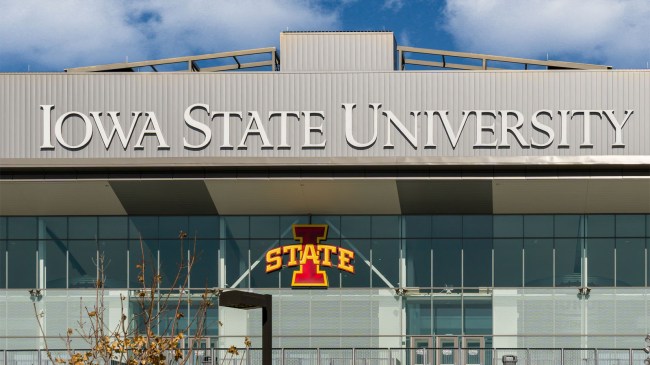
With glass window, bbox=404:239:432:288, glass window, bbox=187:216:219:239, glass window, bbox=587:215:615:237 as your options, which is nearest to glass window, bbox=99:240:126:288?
glass window, bbox=187:216:219:239

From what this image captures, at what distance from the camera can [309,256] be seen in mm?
49156

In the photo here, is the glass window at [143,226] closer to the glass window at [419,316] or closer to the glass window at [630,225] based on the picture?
the glass window at [419,316]

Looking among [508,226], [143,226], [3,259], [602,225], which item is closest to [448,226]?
[508,226]

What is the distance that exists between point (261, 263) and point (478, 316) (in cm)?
830

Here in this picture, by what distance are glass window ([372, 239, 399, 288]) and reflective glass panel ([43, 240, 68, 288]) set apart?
1165 centimetres

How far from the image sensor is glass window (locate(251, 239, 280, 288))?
48.9 m

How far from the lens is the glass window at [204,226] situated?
49.2m

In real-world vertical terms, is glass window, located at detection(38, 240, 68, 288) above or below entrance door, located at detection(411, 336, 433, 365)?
above

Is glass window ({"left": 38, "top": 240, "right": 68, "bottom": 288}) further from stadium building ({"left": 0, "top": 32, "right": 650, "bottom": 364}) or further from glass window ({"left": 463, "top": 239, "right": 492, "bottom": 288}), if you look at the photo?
glass window ({"left": 463, "top": 239, "right": 492, "bottom": 288})

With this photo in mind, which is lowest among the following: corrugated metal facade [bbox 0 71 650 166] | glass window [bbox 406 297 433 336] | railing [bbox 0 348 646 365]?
railing [bbox 0 348 646 365]

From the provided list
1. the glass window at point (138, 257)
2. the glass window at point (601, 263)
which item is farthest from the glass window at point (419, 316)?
the glass window at point (138, 257)

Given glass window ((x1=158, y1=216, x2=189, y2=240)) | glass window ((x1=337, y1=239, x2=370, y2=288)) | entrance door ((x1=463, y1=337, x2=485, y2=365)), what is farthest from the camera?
glass window ((x1=158, y1=216, x2=189, y2=240))

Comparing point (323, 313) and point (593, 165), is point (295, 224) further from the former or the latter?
point (593, 165)

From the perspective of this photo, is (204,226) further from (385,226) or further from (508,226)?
(508,226)
